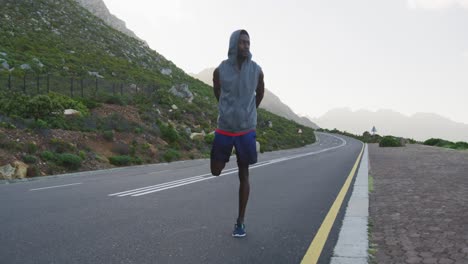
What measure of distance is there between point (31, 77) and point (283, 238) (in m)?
34.9

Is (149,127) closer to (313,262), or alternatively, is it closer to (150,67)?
(313,262)

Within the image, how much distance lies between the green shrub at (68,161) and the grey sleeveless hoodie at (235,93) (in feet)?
46.4

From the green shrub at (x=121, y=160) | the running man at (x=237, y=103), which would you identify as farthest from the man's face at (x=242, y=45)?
the green shrub at (x=121, y=160)

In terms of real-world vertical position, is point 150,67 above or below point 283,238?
above

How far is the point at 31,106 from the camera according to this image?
2089cm

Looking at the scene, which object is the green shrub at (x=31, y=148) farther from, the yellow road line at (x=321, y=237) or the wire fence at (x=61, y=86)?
the yellow road line at (x=321, y=237)

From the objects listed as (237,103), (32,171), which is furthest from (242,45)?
(32,171)

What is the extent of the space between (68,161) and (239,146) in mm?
14287

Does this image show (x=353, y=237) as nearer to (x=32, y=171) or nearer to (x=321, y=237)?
(x=321, y=237)

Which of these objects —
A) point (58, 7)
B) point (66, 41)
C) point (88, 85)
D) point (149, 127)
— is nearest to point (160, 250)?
point (149, 127)

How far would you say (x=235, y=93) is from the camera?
4484 millimetres

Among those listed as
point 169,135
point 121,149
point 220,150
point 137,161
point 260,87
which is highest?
point 260,87

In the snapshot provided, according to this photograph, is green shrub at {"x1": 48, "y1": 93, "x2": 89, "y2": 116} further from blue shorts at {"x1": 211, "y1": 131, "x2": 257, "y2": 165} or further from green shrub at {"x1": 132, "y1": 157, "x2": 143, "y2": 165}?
blue shorts at {"x1": 211, "y1": 131, "x2": 257, "y2": 165}

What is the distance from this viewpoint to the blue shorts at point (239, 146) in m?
4.50
